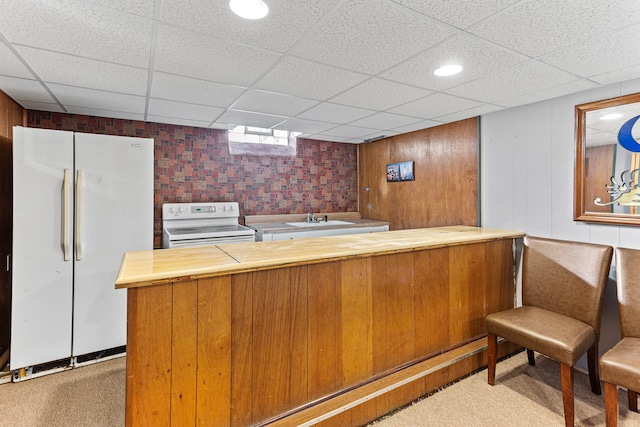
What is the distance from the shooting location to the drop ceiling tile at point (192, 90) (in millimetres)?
2219

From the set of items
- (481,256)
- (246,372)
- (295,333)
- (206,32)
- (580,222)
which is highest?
(206,32)

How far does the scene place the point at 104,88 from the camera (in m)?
2.38

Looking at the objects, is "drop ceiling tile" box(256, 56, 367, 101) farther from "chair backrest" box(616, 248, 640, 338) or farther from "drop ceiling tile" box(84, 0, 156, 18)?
"chair backrest" box(616, 248, 640, 338)

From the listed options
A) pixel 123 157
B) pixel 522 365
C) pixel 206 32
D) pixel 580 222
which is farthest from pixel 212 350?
pixel 580 222

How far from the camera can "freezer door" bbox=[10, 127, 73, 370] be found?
2.28 m

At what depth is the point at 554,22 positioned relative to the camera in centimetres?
148

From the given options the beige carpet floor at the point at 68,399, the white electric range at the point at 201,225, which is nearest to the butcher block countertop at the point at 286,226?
the white electric range at the point at 201,225

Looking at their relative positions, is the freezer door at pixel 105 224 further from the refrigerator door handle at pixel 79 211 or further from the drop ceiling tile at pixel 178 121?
the drop ceiling tile at pixel 178 121

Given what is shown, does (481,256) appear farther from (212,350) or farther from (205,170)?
(205,170)

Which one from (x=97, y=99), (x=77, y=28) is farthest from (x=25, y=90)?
(x=77, y=28)

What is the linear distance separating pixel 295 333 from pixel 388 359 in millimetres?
715

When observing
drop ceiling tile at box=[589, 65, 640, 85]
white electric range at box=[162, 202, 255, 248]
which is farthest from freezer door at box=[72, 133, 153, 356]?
drop ceiling tile at box=[589, 65, 640, 85]

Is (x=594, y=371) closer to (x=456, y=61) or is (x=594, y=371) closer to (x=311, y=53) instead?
(x=456, y=61)

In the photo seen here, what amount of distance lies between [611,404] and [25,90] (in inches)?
170
